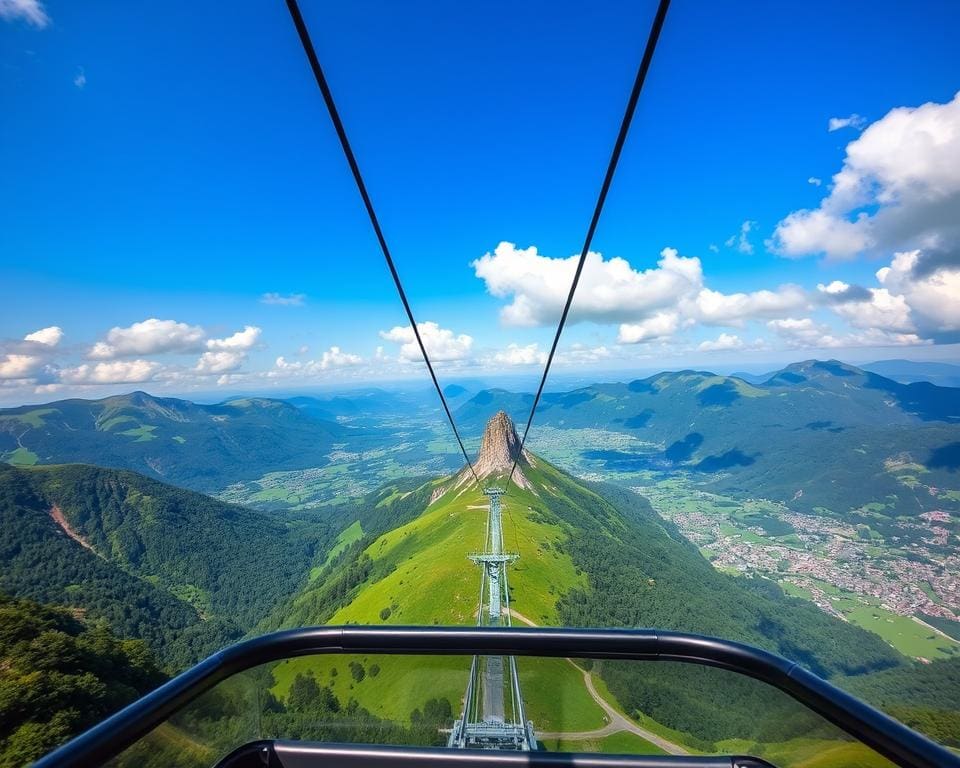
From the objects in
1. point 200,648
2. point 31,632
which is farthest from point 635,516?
point 31,632

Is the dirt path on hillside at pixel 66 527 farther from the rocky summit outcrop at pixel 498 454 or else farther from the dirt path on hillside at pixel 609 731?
the dirt path on hillside at pixel 609 731

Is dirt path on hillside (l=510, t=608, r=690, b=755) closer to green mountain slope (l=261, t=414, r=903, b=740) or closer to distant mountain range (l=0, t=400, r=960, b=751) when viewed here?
distant mountain range (l=0, t=400, r=960, b=751)

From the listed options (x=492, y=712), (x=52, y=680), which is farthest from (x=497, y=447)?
(x=492, y=712)

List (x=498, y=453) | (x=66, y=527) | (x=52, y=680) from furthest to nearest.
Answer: (x=498, y=453), (x=66, y=527), (x=52, y=680)

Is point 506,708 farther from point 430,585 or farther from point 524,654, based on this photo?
point 430,585

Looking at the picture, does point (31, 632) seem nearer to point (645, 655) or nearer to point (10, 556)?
point (645, 655)

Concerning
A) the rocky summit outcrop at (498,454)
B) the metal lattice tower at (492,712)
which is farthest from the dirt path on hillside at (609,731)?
the rocky summit outcrop at (498,454)

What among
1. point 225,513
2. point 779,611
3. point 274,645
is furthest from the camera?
point 225,513
